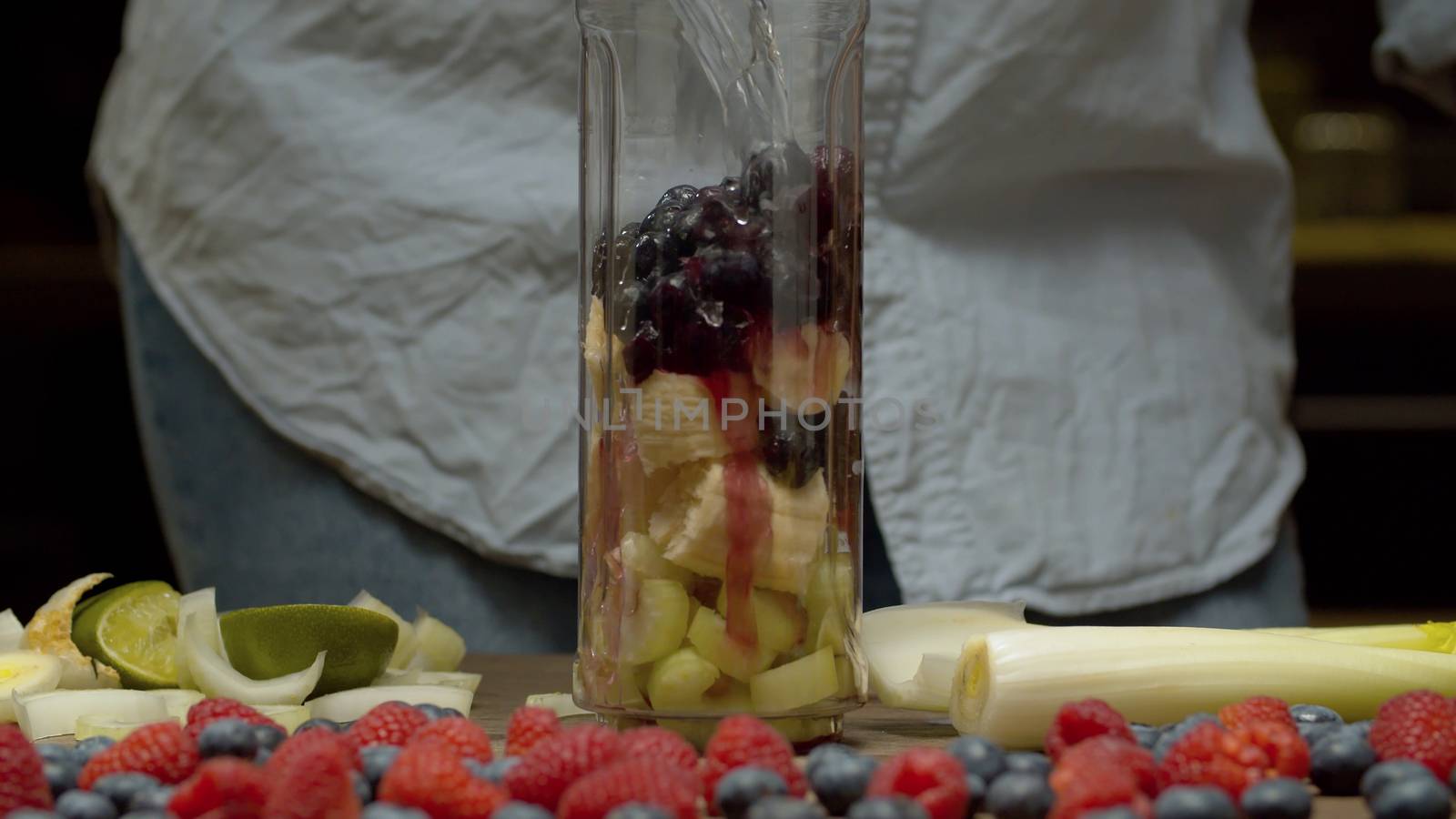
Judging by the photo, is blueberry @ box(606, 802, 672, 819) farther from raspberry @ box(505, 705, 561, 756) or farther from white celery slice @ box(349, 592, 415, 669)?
white celery slice @ box(349, 592, 415, 669)

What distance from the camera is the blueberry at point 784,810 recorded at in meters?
0.50

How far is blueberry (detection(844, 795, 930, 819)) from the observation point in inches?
19.7

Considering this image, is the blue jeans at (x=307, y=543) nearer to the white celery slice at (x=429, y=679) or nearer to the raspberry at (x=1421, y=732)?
the white celery slice at (x=429, y=679)

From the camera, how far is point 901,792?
547mm

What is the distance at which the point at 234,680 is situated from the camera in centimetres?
76

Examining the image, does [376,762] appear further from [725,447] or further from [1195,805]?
[1195,805]

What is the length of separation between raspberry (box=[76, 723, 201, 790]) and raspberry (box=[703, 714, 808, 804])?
0.20 metres

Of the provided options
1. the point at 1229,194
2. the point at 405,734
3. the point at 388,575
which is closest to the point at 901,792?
the point at 405,734

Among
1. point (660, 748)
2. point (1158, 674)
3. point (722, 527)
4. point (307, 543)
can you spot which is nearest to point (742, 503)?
point (722, 527)

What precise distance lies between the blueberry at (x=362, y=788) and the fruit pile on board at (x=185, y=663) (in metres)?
0.14

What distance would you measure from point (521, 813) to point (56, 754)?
0.70ft

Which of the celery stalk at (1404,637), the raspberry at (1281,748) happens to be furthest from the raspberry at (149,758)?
the celery stalk at (1404,637)

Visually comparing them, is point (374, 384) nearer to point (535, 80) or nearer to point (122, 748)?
point (535, 80)

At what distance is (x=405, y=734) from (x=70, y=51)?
8.86 ft
